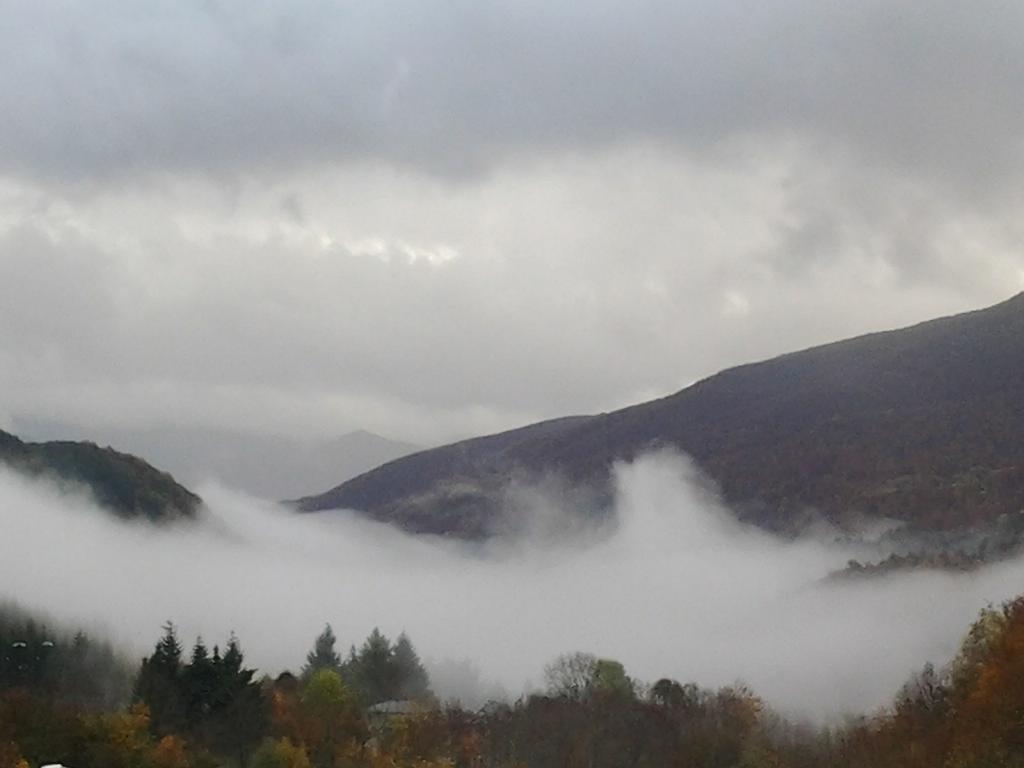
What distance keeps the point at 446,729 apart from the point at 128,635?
7873 centimetres

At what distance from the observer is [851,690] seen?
151 m

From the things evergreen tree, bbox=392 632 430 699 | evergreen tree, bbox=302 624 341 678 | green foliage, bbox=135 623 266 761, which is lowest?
evergreen tree, bbox=392 632 430 699

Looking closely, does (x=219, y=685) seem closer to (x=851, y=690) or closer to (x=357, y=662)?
(x=357, y=662)

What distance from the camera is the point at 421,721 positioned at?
10156cm

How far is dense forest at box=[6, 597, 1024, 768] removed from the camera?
60312 millimetres

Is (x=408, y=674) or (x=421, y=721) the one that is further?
(x=408, y=674)

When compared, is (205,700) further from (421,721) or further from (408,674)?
(408,674)

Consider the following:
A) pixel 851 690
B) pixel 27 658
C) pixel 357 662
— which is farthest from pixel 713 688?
pixel 27 658

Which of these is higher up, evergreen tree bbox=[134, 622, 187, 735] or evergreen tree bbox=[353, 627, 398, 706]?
evergreen tree bbox=[134, 622, 187, 735]

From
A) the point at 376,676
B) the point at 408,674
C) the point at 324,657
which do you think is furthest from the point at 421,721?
the point at 324,657

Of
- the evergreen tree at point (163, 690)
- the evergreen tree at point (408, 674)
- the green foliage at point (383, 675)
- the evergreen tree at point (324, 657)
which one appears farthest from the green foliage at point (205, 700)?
the evergreen tree at point (324, 657)

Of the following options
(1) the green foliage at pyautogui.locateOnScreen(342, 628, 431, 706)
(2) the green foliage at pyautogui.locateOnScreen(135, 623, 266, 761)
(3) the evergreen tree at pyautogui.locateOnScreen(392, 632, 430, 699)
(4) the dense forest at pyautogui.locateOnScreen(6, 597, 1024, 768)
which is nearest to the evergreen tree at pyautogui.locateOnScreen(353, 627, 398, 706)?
(1) the green foliage at pyautogui.locateOnScreen(342, 628, 431, 706)

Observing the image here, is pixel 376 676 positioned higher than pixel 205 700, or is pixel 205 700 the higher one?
pixel 205 700

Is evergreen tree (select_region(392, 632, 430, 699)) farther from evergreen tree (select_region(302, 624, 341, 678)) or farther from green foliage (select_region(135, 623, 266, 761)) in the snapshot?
green foliage (select_region(135, 623, 266, 761))
